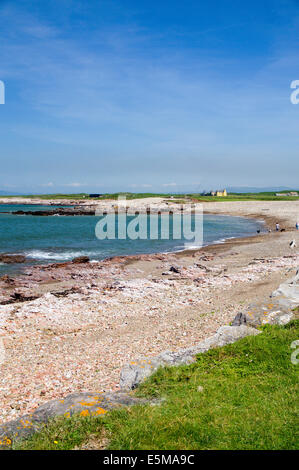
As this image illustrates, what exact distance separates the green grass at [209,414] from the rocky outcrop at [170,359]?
0.45 metres

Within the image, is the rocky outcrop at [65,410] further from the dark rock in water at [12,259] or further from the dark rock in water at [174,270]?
the dark rock in water at [12,259]

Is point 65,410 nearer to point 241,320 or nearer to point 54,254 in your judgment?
point 241,320

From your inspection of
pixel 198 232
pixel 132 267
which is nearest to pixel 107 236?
pixel 198 232

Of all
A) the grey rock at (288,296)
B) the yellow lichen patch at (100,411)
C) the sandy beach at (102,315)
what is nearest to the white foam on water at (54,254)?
the sandy beach at (102,315)

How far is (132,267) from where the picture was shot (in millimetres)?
30453

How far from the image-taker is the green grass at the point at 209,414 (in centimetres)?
550

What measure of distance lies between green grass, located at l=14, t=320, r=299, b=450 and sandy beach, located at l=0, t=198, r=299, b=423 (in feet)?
8.65

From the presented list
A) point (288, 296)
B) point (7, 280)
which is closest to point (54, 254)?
point (7, 280)

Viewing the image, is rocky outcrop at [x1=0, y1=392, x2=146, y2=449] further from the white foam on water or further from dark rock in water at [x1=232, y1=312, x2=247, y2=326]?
the white foam on water

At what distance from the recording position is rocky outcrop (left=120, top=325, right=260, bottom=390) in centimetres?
835

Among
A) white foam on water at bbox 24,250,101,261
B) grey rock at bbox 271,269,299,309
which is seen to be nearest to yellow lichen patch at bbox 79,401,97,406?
grey rock at bbox 271,269,299,309

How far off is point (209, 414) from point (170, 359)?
298cm
